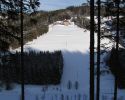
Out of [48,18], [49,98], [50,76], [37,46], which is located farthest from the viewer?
[48,18]

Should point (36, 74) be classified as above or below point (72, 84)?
above

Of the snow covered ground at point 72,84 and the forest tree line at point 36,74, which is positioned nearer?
the snow covered ground at point 72,84

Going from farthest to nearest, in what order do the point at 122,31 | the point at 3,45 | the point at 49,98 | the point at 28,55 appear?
1. the point at 28,55
2. the point at 49,98
3. the point at 122,31
4. the point at 3,45

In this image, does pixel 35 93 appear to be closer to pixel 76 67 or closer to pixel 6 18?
pixel 76 67

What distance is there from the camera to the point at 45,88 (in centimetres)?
4206

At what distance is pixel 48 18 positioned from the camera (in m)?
108

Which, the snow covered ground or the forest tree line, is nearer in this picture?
the snow covered ground

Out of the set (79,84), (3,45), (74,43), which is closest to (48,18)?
(74,43)

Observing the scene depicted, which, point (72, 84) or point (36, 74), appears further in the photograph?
point (36, 74)

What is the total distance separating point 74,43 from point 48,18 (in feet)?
133

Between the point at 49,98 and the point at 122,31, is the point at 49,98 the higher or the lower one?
the lower one

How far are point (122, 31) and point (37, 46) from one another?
102 ft

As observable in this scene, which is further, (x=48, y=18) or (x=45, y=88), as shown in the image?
(x=48, y=18)

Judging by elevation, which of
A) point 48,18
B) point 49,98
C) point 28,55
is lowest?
point 49,98
